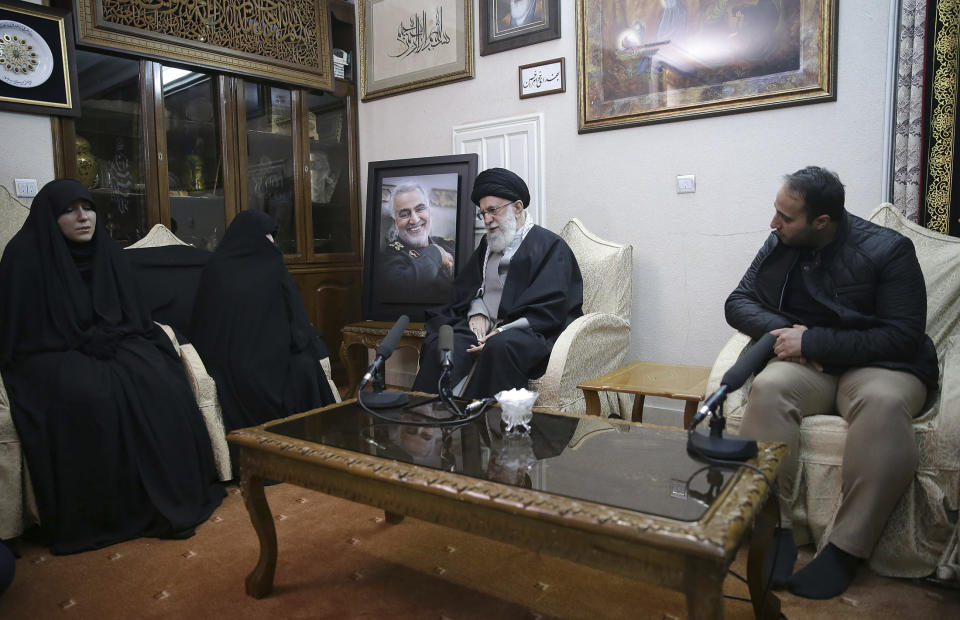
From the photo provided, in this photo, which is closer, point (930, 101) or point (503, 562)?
point (503, 562)

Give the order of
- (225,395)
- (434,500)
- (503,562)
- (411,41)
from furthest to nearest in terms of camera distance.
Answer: (411,41) < (225,395) < (503,562) < (434,500)

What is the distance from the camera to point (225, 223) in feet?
13.4

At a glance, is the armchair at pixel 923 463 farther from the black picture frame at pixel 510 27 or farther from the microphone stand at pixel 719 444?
the black picture frame at pixel 510 27

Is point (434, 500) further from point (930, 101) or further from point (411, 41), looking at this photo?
point (411, 41)

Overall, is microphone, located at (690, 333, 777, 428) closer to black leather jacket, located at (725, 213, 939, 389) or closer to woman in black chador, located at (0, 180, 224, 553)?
black leather jacket, located at (725, 213, 939, 389)

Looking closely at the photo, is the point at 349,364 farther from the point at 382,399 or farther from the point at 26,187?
the point at 382,399

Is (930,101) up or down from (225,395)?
up

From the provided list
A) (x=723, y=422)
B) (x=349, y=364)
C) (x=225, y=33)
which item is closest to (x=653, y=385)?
(x=723, y=422)

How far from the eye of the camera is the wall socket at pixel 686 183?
3385 mm

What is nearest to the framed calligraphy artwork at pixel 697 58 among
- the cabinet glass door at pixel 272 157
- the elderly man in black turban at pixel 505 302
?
the elderly man in black turban at pixel 505 302

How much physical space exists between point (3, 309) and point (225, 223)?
165cm

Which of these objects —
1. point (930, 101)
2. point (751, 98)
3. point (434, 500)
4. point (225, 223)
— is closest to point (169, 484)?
point (434, 500)

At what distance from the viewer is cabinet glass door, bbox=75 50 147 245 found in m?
3.54

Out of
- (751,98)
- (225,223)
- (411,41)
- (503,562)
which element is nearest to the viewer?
(503,562)
